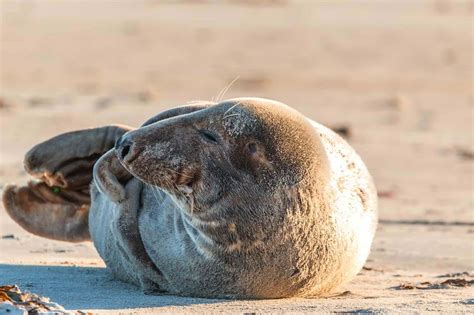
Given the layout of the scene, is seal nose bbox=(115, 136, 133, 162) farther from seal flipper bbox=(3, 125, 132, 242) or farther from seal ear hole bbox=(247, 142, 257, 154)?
seal flipper bbox=(3, 125, 132, 242)

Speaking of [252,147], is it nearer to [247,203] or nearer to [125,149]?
[247,203]

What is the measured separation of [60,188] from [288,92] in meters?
11.0

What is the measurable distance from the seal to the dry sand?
14 centimetres

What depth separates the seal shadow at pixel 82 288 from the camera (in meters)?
6.05

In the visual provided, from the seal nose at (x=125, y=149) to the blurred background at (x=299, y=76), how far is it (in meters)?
2.56

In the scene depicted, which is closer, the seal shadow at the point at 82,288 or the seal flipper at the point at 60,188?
the seal shadow at the point at 82,288

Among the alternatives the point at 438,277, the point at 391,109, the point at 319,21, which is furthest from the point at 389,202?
the point at 319,21

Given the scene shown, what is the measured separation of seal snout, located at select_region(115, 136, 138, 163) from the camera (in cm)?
582

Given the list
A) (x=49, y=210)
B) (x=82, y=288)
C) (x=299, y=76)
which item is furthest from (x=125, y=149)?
(x=299, y=76)

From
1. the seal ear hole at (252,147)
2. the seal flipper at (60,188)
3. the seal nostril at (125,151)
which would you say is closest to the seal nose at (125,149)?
the seal nostril at (125,151)

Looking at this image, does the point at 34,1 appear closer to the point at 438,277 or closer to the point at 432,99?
the point at 432,99

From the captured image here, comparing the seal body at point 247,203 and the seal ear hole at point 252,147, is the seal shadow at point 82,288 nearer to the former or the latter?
the seal body at point 247,203

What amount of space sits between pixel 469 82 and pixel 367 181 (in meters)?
14.0

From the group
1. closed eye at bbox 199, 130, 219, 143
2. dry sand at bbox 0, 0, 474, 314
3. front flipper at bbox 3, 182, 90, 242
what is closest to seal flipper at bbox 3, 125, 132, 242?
front flipper at bbox 3, 182, 90, 242
